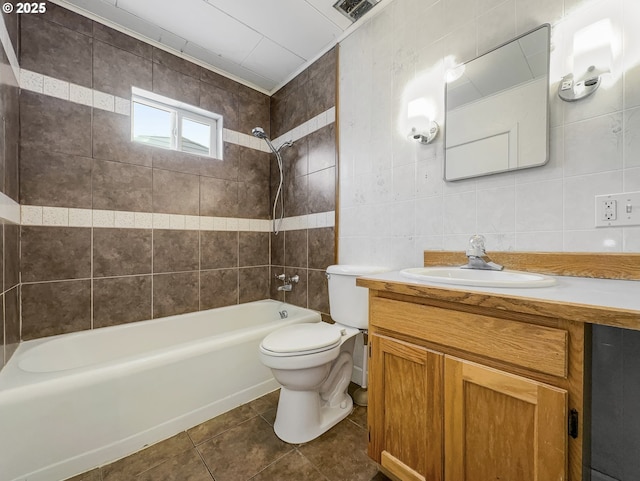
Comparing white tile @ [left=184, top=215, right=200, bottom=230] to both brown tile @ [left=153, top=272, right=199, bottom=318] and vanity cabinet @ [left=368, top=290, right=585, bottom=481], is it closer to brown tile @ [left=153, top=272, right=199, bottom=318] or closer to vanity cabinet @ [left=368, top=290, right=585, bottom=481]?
brown tile @ [left=153, top=272, right=199, bottom=318]

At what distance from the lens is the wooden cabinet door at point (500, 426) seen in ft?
2.08

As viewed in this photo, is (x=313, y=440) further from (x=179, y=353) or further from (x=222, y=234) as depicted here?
(x=222, y=234)

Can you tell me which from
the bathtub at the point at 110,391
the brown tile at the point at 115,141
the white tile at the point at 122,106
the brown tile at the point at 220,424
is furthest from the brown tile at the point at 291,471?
the white tile at the point at 122,106

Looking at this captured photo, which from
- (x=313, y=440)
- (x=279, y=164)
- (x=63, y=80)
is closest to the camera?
(x=313, y=440)

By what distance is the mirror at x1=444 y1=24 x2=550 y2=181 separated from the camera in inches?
42.6

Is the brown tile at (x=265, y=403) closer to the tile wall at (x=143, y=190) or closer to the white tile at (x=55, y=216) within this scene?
the tile wall at (x=143, y=190)


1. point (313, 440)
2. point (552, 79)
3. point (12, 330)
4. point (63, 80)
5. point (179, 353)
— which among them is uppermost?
point (63, 80)

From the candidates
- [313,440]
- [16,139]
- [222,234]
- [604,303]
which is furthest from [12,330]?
[604,303]

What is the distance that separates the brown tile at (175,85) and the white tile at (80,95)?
1.31 ft

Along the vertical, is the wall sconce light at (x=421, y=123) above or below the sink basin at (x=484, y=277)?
above

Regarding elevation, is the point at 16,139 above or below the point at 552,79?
below

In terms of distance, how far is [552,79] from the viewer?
1.05 meters

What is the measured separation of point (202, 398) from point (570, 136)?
2089mm

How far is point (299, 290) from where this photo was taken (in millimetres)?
2254
